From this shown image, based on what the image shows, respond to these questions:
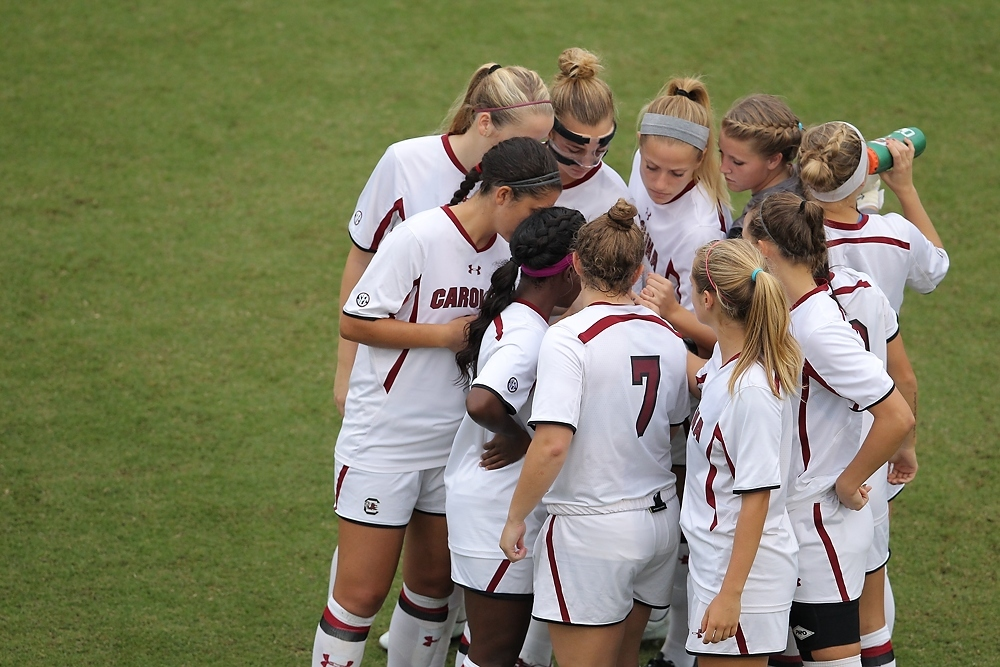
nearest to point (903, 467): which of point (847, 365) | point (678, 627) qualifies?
point (847, 365)

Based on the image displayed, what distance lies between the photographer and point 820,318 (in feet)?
8.02

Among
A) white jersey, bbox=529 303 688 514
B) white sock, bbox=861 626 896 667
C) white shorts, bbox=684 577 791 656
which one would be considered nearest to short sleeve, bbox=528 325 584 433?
white jersey, bbox=529 303 688 514

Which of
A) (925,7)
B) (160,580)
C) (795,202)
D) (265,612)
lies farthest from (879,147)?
(925,7)

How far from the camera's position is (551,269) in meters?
2.62

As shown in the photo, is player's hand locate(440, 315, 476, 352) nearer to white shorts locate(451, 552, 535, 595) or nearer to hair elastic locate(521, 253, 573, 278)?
hair elastic locate(521, 253, 573, 278)

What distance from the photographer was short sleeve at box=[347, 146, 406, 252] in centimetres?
313

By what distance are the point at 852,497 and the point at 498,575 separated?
924 millimetres

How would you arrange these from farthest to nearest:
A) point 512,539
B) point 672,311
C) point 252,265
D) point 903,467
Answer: point 252,265 < point 903,467 < point 672,311 < point 512,539

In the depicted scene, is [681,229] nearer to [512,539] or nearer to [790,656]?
[512,539]

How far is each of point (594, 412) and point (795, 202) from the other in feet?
2.37

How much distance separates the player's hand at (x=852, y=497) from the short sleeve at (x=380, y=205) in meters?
1.52

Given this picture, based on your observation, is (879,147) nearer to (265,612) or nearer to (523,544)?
(523,544)

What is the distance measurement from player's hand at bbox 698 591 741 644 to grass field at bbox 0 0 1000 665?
5.36 ft

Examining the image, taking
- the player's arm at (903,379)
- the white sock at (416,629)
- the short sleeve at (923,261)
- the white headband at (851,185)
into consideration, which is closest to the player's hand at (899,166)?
the short sleeve at (923,261)
